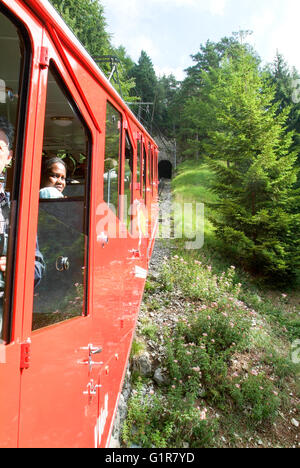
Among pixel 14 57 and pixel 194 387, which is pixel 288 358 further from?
pixel 14 57

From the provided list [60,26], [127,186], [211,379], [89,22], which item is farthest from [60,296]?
[89,22]

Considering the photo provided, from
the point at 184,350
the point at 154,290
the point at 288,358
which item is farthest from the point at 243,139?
the point at 184,350

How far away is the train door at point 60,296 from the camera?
1.40m

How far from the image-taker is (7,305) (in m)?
1.27

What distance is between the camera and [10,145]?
4.66 ft

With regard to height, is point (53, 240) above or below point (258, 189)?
below

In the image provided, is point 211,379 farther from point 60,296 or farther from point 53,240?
point 53,240

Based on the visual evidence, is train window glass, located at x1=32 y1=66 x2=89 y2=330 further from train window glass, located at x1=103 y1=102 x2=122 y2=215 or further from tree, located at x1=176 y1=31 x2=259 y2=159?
tree, located at x1=176 y1=31 x2=259 y2=159

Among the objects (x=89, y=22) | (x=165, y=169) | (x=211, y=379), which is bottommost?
(x=211, y=379)

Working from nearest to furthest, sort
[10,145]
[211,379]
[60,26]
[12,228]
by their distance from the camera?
[12,228]
[10,145]
[60,26]
[211,379]

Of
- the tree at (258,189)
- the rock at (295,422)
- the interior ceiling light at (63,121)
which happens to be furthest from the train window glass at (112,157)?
the tree at (258,189)

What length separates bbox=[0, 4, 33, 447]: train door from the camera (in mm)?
1186

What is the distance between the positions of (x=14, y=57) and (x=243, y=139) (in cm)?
970

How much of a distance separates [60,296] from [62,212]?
473 millimetres
